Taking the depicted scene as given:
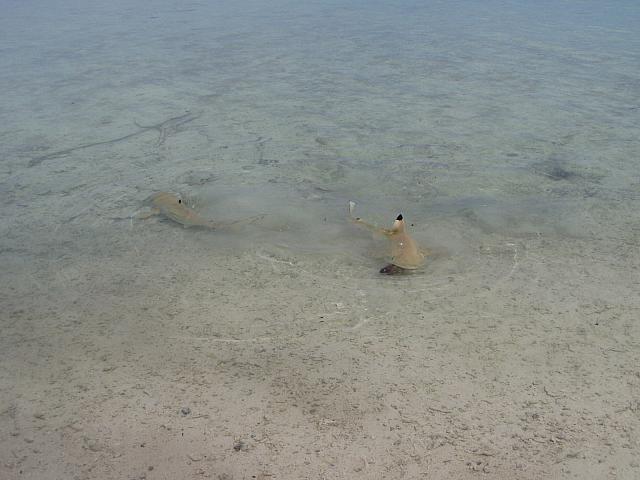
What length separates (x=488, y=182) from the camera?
381 cm

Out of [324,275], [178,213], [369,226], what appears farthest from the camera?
[178,213]

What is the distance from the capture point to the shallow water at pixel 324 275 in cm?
189

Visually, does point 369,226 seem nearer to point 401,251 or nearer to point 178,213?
point 401,251

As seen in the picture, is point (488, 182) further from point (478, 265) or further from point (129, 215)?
point (129, 215)

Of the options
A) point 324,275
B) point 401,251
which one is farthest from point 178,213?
point 401,251

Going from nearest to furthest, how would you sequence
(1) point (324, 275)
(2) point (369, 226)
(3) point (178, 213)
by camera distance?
1. (1) point (324, 275)
2. (2) point (369, 226)
3. (3) point (178, 213)

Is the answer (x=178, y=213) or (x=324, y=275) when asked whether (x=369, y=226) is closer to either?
(x=324, y=275)

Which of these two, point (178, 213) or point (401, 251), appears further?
point (178, 213)

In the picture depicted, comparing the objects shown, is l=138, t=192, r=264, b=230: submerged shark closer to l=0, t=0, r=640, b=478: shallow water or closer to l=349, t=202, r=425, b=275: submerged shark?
l=0, t=0, r=640, b=478: shallow water

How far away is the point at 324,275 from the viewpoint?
2783 mm

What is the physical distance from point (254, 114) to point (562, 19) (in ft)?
23.2

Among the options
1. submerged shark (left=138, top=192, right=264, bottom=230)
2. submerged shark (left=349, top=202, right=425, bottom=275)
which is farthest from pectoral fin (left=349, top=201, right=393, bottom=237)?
submerged shark (left=138, top=192, right=264, bottom=230)

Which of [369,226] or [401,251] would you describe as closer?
[401,251]

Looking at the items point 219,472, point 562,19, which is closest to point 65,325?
point 219,472
